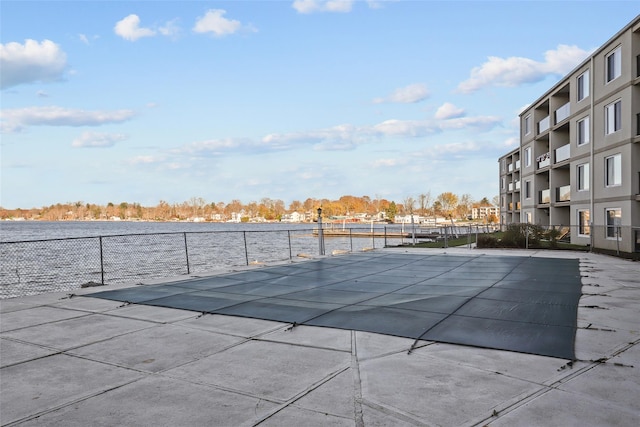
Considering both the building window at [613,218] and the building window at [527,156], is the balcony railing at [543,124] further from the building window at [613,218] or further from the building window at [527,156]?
the building window at [613,218]

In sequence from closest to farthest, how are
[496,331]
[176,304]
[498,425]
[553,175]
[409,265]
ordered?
[498,425], [496,331], [176,304], [409,265], [553,175]

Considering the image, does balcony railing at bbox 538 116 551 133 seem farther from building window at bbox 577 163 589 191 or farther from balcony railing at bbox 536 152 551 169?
building window at bbox 577 163 589 191

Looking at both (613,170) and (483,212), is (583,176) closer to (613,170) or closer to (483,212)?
(613,170)

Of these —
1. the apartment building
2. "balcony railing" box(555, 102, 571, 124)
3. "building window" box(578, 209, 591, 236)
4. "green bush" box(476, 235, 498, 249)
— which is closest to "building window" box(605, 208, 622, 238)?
the apartment building

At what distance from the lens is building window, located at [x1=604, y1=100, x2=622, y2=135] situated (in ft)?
67.2

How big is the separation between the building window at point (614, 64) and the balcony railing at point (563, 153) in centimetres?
587

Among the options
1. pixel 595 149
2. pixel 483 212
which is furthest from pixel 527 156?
pixel 483 212

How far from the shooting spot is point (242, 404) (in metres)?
3.61

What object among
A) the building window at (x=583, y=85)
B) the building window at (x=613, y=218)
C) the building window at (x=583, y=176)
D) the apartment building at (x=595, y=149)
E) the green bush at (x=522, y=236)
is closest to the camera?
the apartment building at (x=595, y=149)

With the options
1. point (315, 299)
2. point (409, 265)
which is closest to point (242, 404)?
point (315, 299)

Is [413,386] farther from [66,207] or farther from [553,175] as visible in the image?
[66,207]

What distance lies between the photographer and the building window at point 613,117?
20484 mm

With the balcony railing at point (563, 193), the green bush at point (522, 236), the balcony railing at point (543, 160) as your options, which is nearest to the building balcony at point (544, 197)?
the balcony railing at point (543, 160)

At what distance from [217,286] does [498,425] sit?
290 inches
